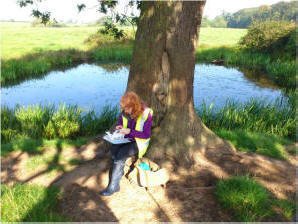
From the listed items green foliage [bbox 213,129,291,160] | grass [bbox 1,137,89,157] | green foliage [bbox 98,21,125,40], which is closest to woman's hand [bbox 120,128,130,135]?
grass [bbox 1,137,89,157]

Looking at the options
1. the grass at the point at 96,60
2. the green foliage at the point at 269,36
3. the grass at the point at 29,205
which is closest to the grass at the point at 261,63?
the grass at the point at 96,60

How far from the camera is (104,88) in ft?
47.8

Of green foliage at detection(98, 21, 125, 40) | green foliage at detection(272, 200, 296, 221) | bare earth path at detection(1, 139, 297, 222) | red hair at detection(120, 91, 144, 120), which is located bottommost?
bare earth path at detection(1, 139, 297, 222)

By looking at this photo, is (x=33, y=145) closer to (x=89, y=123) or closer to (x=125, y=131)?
(x=89, y=123)

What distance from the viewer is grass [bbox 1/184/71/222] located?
10.3 feet

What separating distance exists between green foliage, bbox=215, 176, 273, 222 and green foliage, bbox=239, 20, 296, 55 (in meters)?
18.6

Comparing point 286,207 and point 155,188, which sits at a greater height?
point 286,207

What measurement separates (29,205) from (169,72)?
9.79ft

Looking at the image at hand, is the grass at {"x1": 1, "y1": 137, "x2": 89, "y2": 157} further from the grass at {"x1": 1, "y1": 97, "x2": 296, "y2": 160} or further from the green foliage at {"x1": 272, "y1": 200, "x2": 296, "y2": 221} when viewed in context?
the green foliage at {"x1": 272, "y1": 200, "x2": 296, "y2": 221}

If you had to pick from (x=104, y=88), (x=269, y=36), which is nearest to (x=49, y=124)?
(x=104, y=88)

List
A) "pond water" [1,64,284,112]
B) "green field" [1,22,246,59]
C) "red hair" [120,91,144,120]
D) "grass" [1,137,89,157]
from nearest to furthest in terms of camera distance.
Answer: "red hair" [120,91,144,120] → "grass" [1,137,89,157] → "pond water" [1,64,284,112] → "green field" [1,22,246,59]

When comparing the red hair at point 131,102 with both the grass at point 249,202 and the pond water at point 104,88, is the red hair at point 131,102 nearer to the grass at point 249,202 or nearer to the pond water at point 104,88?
the grass at point 249,202

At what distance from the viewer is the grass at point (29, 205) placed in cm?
314

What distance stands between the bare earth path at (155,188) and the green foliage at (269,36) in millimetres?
17652
